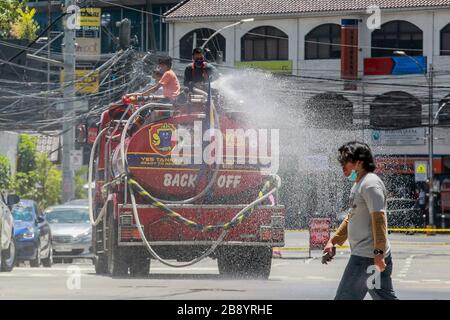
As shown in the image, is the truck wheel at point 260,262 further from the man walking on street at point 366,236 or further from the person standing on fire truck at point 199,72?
the man walking on street at point 366,236

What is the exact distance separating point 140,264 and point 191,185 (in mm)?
1731

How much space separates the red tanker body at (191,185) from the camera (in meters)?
20.0

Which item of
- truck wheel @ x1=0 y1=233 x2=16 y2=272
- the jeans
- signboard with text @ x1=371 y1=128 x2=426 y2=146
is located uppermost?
signboard with text @ x1=371 y1=128 x2=426 y2=146

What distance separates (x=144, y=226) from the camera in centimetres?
2012

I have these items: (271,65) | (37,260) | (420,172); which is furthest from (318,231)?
(271,65)

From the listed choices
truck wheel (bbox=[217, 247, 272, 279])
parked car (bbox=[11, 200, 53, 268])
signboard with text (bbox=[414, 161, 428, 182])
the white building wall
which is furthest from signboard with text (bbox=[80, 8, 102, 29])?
truck wheel (bbox=[217, 247, 272, 279])

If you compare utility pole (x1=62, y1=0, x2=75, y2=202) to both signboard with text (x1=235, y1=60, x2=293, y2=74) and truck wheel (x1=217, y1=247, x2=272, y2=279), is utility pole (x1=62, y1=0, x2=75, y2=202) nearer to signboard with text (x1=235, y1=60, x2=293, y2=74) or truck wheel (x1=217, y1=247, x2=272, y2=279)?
truck wheel (x1=217, y1=247, x2=272, y2=279)

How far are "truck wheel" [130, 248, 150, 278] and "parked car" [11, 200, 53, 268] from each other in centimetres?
684

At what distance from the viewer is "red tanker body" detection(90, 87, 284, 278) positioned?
20.0 meters

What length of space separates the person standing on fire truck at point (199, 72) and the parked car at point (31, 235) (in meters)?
8.28

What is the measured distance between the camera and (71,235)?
3278cm
